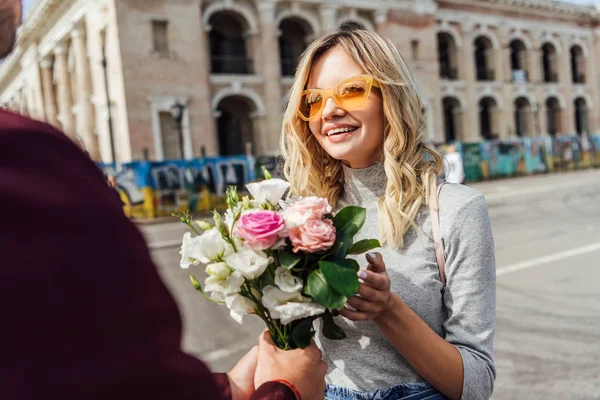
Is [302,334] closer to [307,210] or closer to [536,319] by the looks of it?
[307,210]

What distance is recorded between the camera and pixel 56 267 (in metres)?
0.70

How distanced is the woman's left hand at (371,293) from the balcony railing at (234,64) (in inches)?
1052

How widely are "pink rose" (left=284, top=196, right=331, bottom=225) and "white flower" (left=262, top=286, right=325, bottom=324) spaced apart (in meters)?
0.19

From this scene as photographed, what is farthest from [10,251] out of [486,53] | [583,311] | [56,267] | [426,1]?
[486,53]

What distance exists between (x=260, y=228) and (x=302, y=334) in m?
0.28

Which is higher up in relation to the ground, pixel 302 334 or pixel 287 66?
pixel 287 66

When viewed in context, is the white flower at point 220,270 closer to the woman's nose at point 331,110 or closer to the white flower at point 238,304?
the white flower at point 238,304

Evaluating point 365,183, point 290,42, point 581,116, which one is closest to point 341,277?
point 365,183

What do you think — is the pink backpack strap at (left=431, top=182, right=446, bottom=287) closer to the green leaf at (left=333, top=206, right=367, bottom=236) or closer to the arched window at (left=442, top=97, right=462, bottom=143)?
the green leaf at (left=333, top=206, right=367, bottom=236)

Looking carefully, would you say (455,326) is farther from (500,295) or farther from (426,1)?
(426,1)

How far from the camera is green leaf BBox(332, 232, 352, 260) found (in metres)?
1.39

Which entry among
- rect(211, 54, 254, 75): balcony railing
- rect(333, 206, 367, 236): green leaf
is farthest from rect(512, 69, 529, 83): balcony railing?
rect(333, 206, 367, 236): green leaf

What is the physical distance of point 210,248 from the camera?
53.9 inches

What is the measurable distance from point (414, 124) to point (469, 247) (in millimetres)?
499
